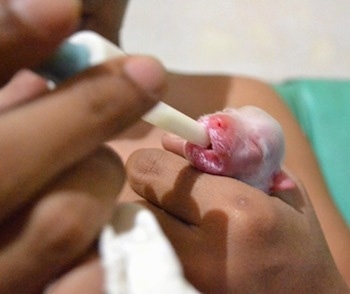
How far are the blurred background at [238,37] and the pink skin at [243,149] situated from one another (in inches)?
30.3

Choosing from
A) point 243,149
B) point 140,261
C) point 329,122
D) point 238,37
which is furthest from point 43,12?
point 238,37

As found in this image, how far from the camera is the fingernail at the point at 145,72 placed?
335 mm

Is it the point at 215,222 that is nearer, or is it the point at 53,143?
the point at 53,143

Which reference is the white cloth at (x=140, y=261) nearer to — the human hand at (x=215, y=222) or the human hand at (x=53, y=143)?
the human hand at (x=53, y=143)

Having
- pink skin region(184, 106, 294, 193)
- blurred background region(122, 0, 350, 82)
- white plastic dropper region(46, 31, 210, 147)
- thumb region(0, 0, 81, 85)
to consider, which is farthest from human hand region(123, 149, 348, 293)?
blurred background region(122, 0, 350, 82)

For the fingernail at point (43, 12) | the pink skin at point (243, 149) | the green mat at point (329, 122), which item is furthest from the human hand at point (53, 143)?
the green mat at point (329, 122)

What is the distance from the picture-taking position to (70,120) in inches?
12.9

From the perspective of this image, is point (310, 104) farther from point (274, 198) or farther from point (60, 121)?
point (60, 121)

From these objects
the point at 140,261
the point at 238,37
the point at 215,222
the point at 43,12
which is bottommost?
the point at 238,37

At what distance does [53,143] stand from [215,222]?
236 mm

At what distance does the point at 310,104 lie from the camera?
1.07m

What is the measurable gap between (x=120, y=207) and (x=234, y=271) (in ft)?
0.60

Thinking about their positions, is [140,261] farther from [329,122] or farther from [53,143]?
[329,122]

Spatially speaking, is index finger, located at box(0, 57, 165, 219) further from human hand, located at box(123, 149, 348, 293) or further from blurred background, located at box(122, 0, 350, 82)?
blurred background, located at box(122, 0, 350, 82)
